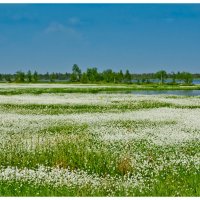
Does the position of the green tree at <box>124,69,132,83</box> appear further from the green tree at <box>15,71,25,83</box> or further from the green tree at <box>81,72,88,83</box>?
the green tree at <box>15,71,25,83</box>

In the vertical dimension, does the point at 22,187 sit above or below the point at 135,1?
below

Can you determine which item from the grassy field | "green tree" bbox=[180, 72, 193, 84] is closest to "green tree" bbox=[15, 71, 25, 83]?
"green tree" bbox=[180, 72, 193, 84]

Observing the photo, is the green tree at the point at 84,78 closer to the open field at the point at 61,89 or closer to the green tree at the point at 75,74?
the green tree at the point at 75,74

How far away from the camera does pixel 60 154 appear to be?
14.8 meters

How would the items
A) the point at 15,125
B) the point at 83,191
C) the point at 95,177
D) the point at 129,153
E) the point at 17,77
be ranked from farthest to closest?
the point at 17,77 < the point at 15,125 < the point at 129,153 < the point at 95,177 < the point at 83,191

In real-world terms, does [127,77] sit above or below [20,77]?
below

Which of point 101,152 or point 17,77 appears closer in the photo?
point 101,152

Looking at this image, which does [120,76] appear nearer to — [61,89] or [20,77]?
[20,77]

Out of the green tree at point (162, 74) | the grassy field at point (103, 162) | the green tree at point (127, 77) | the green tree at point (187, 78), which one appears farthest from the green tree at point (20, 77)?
the grassy field at point (103, 162)

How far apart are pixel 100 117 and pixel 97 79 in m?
116

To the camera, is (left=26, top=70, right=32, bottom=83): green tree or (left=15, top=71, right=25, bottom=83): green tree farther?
(left=26, top=70, right=32, bottom=83): green tree

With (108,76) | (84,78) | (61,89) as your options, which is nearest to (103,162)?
(61,89)

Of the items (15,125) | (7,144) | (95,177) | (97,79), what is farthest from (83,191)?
(97,79)

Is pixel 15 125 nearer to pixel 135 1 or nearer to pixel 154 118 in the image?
pixel 154 118
